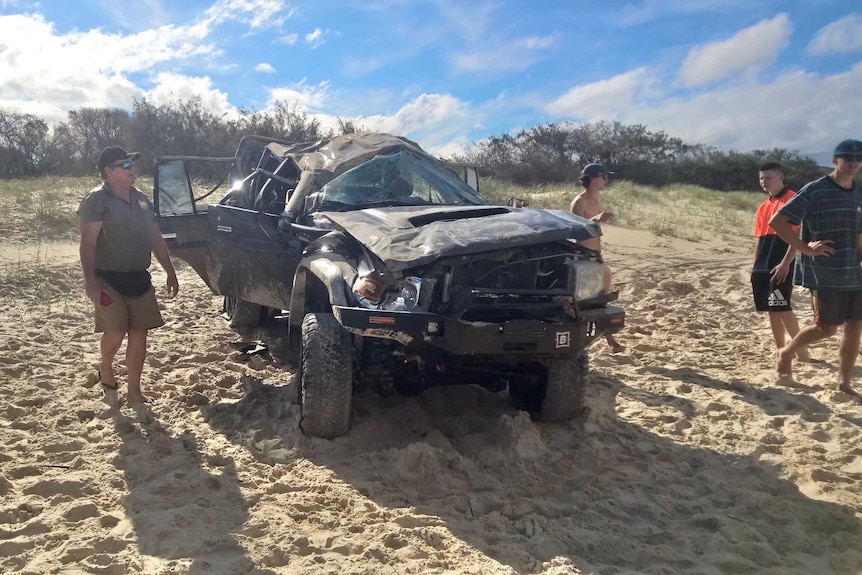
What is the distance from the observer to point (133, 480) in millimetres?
3531

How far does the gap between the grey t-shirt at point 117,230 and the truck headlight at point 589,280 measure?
274 cm

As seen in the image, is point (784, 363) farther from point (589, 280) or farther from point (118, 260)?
point (118, 260)

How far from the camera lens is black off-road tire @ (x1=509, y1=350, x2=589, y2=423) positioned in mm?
4355

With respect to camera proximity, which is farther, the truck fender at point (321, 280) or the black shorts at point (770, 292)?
the black shorts at point (770, 292)

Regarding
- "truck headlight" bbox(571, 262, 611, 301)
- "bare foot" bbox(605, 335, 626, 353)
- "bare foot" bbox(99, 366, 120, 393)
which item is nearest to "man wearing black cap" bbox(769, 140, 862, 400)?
"truck headlight" bbox(571, 262, 611, 301)

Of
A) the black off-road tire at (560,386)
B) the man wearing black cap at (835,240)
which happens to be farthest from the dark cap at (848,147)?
the black off-road tire at (560,386)

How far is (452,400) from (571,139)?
28350 mm

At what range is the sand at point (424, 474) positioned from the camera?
291cm

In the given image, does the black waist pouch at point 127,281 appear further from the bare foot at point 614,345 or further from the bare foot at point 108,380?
the bare foot at point 614,345

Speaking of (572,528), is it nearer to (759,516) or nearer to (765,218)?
(759,516)

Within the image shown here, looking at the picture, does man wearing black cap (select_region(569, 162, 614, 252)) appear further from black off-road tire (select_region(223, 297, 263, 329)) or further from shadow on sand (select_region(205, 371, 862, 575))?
black off-road tire (select_region(223, 297, 263, 329))

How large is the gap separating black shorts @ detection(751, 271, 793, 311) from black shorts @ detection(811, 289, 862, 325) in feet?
2.25

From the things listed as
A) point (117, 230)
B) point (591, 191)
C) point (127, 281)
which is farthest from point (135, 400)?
point (591, 191)

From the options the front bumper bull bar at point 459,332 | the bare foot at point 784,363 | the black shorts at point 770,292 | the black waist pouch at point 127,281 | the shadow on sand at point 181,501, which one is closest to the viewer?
the shadow on sand at point 181,501
